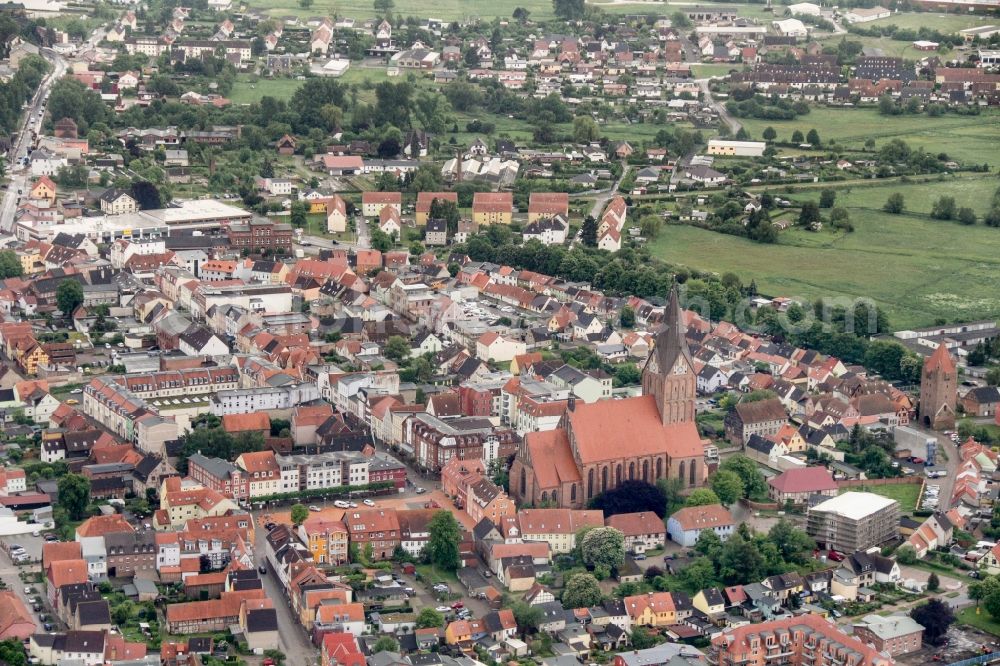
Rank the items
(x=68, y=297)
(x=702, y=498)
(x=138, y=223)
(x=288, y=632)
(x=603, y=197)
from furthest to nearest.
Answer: (x=603, y=197) < (x=138, y=223) < (x=68, y=297) < (x=702, y=498) < (x=288, y=632)

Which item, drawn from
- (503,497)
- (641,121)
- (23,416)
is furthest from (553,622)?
(641,121)

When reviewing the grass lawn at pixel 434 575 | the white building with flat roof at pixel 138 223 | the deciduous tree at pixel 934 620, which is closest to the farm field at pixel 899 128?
the white building with flat roof at pixel 138 223

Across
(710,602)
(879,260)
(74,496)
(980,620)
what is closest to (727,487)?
(710,602)

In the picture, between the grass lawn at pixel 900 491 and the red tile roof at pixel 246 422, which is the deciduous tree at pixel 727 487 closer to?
the grass lawn at pixel 900 491

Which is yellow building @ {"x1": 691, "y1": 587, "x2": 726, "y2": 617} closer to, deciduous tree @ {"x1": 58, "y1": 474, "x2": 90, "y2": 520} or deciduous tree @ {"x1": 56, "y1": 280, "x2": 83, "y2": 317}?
deciduous tree @ {"x1": 58, "y1": 474, "x2": 90, "y2": 520}

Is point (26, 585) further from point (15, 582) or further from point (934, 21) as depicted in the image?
point (934, 21)

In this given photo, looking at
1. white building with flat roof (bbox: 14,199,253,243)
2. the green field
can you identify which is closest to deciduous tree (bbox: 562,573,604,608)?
white building with flat roof (bbox: 14,199,253,243)
